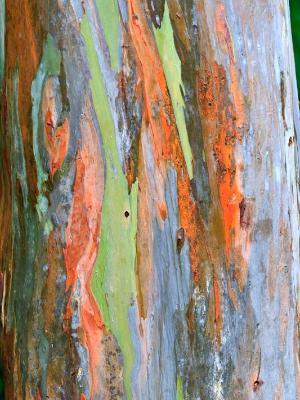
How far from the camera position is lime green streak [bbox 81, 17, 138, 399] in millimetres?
852

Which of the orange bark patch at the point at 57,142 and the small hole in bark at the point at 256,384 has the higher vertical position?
the orange bark patch at the point at 57,142

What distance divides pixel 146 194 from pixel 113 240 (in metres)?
0.07

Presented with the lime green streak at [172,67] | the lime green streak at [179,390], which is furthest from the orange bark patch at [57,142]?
the lime green streak at [179,390]

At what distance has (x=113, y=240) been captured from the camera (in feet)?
2.82

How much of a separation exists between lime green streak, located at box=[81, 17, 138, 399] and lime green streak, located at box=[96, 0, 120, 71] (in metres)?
0.02

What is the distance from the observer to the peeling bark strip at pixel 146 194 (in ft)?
2.80

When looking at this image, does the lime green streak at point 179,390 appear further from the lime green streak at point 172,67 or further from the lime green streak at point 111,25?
the lime green streak at point 111,25

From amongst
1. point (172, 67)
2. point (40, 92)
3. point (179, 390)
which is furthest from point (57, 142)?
point (179, 390)

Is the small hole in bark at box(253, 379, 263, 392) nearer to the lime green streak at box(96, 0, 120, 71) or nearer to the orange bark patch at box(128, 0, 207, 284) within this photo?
the orange bark patch at box(128, 0, 207, 284)

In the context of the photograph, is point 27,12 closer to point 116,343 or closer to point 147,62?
point 147,62

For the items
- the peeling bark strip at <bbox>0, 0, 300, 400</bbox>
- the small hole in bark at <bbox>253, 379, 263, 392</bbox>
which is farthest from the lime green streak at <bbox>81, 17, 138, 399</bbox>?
the small hole in bark at <bbox>253, 379, 263, 392</bbox>

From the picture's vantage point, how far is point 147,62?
33.8 inches

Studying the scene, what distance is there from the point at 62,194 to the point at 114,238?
8cm

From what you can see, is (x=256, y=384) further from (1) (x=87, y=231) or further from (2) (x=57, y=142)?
(2) (x=57, y=142)
